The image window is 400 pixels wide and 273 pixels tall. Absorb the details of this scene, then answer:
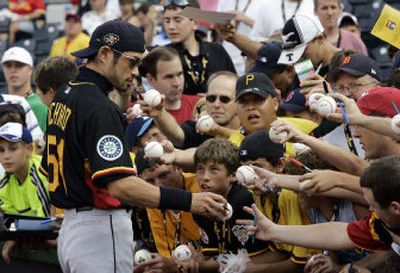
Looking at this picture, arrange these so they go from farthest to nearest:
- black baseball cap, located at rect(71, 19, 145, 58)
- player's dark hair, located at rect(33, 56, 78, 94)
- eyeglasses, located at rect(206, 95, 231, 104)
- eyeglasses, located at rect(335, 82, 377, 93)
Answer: player's dark hair, located at rect(33, 56, 78, 94)
eyeglasses, located at rect(206, 95, 231, 104)
eyeglasses, located at rect(335, 82, 377, 93)
black baseball cap, located at rect(71, 19, 145, 58)

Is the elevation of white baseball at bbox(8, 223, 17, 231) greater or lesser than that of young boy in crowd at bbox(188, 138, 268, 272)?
lesser

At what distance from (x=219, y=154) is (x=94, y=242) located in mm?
1115

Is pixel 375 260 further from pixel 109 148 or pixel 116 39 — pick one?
pixel 116 39

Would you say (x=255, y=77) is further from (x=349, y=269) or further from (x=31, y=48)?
(x=31, y=48)

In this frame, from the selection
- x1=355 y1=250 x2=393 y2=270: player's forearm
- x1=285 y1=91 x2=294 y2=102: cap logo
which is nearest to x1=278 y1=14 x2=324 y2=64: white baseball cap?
x1=285 y1=91 x2=294 y2=102: cap logo

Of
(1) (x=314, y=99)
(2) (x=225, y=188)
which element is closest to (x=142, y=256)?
(2) (x=225, y=188)

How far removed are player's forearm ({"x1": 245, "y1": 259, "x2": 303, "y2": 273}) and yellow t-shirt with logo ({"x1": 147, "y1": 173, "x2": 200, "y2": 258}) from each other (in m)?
0.81

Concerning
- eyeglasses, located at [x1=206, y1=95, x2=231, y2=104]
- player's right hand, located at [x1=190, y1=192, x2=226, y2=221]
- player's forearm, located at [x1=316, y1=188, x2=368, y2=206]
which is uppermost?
player's forearm, located at [x1=316, y1=188, x2=368, y2=206]

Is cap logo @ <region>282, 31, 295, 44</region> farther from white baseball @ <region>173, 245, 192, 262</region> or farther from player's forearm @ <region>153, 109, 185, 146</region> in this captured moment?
white baseball @ <region>173, 245, 192, 262</region>

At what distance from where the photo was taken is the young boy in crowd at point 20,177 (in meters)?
9.07

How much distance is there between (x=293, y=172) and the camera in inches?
285

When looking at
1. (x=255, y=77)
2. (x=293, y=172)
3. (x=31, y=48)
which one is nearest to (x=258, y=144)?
(x=293, y=172)

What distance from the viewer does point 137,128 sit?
8703mm

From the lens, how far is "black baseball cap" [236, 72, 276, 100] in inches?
319
